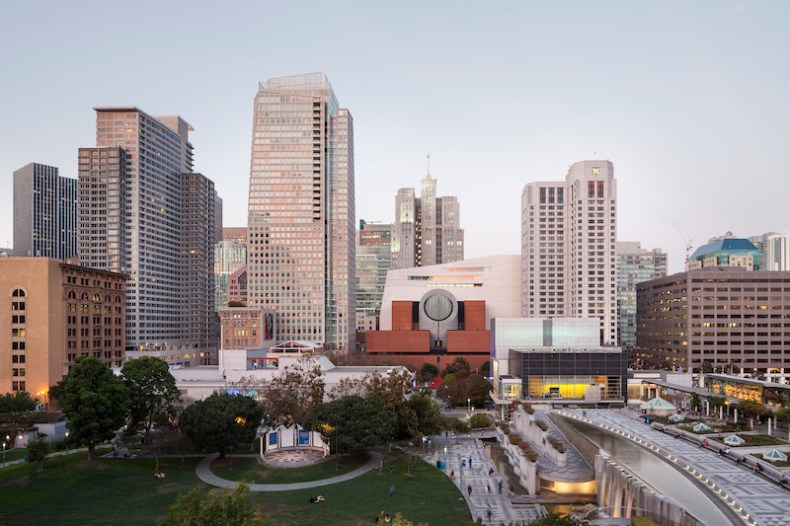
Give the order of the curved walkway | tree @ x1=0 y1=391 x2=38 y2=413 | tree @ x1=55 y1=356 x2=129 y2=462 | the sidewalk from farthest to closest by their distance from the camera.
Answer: tree @ x1=0 y1=391 x2=38 y2=413, tree @ x1=55 y1=356 x2=129 y2=462, the curved walkway, the sidewalk

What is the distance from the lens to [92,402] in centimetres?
6291

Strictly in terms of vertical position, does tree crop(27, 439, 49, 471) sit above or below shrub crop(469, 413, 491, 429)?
above

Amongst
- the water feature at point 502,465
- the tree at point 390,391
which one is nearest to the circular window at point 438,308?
the water feature at point 502,465

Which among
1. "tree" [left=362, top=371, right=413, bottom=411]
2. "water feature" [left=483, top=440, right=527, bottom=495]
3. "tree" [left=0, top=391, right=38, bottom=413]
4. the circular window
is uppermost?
the circular window

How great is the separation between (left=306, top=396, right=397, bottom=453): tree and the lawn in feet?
13.1

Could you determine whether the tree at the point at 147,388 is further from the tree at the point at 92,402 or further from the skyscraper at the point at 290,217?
the skyscraper at the point at 290,217

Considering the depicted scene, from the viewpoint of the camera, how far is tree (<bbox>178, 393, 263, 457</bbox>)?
210ft

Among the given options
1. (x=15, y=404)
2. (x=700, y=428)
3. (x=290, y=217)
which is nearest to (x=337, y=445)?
(x=700, y=428)

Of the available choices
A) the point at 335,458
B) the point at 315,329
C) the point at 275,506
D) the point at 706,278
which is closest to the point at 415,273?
the point at 315,329

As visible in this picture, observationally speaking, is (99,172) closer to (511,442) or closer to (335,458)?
(335,458)

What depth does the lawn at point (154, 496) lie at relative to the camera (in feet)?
159

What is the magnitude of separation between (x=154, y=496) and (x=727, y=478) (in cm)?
5638

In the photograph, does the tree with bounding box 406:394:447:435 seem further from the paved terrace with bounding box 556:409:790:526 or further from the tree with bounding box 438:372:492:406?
the tree with bounding box 438:372:492:406

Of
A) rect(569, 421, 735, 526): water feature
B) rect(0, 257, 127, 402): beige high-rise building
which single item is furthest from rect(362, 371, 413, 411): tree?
rect(0, 257, 127, 402): beige high-rise building
